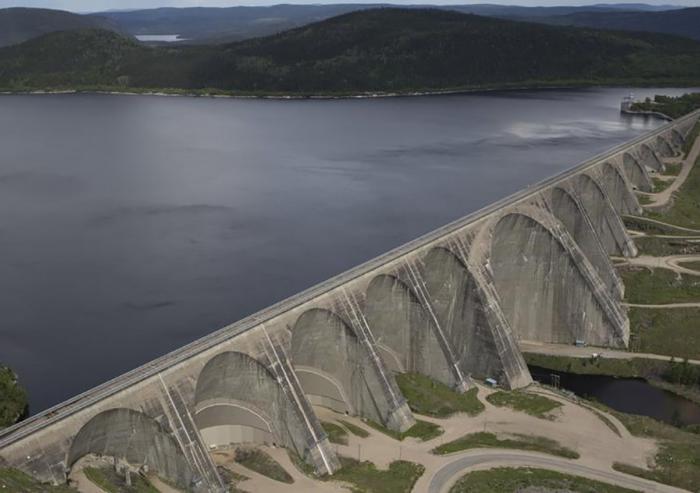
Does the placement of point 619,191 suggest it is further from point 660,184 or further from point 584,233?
point 584,233

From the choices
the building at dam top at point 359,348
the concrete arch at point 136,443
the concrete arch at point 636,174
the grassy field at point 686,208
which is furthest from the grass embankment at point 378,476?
the concrete arch at point 636,174

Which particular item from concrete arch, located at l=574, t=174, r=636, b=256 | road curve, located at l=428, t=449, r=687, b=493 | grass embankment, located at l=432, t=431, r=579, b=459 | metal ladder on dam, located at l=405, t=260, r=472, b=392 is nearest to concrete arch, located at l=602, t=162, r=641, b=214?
concrete arch, located at l=574, t=174, r=636, b=256

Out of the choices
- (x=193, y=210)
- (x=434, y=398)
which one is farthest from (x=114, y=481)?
(x=193, y=210)

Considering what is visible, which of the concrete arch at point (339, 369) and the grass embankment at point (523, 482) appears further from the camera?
the concrete arch at point (339, 369)

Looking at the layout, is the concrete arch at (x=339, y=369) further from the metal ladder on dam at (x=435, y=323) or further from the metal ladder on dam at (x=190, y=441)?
the metal ladder on dam at (x=190, y=441)

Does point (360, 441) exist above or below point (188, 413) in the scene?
below

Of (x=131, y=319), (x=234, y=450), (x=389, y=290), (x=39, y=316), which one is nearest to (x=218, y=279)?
(x=131, y=319)

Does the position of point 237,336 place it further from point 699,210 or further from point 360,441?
point 699,210
